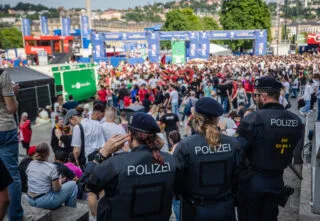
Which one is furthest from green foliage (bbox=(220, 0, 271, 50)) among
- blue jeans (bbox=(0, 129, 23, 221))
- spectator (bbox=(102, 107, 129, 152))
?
blue jeans (bbox=(0, 129, 23, 221))

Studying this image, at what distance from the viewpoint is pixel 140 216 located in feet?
8.64

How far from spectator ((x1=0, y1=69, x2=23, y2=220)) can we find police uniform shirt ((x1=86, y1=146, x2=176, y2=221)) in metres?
1.10

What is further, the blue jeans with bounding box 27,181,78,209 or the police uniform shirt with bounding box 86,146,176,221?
the blue jeans with bounding box 27,181,78,209

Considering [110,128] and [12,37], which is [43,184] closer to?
[110,128]

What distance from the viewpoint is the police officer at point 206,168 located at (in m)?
2.90

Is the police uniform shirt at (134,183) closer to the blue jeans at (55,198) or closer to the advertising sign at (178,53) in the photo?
the blue jeans at (55,198)

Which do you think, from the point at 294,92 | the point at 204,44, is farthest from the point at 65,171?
the point at 204,44

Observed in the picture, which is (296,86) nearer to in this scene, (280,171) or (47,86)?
(47,86)

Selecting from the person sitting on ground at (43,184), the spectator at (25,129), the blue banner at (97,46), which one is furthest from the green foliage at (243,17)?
the person sitting on ground at (43,184)

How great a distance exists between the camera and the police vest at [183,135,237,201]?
9.51 ft

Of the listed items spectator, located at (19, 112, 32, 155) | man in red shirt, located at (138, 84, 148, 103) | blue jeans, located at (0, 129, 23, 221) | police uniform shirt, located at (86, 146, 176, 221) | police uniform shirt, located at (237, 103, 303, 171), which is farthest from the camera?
man in red shirt, located at (138, 84, 148, 103)

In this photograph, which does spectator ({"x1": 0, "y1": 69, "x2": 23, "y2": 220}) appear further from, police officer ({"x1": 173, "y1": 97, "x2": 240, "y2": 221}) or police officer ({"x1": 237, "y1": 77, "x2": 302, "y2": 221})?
police officer ({"x1": 237, "y1": 77, "x2": 302, "y2": 221})

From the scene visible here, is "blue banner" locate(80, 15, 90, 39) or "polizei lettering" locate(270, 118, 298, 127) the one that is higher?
"blue banner" locate(80, 15, 90, 39)

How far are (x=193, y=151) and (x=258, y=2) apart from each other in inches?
2415
